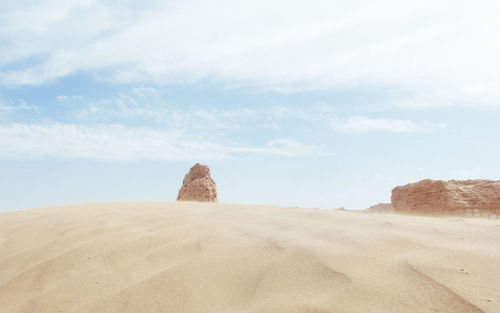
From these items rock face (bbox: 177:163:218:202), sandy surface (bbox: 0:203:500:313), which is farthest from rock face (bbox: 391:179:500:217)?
sandy surface (bbox: 0:203:500:313)

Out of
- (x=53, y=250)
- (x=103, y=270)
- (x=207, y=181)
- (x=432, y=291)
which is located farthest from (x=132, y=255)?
(x=207, y=181)

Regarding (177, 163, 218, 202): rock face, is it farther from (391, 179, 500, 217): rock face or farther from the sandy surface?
the sandy surface

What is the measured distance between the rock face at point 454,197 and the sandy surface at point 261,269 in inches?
220

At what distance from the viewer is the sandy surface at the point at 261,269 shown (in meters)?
1.42

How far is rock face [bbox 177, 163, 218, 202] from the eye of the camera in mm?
9592

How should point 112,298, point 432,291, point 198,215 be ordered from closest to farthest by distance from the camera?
point 432,291
point 112,298
point 198,215

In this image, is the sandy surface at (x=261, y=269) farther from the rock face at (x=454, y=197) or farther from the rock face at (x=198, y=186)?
the rock face at (x=198, y=186)

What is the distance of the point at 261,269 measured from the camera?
1796 mm

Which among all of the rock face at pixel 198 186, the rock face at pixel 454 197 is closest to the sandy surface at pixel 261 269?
the rock face at pixel 454 197

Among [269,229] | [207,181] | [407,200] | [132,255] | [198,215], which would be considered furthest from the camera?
[207,181]

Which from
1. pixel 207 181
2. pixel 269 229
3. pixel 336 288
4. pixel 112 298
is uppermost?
pixel 207 181

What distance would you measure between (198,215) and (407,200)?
655cm

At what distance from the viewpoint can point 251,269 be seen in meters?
1.82

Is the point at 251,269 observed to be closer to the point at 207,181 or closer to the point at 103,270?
the point at 103,270
